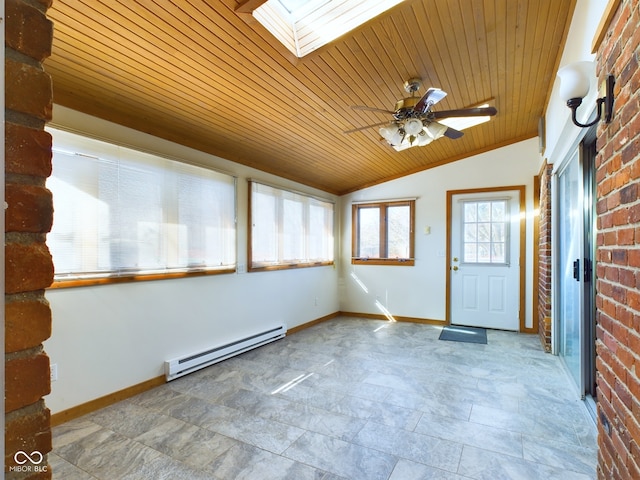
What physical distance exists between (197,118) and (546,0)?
2632 millimetres

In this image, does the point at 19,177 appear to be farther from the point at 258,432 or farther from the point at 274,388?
the point at 274,388

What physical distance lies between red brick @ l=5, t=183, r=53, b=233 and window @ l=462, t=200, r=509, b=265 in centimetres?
521

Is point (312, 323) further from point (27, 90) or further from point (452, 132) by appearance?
point (27, 90)

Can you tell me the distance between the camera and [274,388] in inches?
113

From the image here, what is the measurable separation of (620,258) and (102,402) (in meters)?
3.32

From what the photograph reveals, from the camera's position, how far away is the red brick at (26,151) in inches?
19.7

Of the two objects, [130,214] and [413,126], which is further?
[130,214]

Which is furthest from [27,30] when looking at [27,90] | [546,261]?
[546,261]

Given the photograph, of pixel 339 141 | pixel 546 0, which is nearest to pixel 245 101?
pixel 339 141

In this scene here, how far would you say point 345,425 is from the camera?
90.2 inches

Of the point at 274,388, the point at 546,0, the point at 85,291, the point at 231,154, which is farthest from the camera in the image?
the point at 231,154

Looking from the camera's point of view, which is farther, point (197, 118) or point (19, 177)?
point (197, 118)

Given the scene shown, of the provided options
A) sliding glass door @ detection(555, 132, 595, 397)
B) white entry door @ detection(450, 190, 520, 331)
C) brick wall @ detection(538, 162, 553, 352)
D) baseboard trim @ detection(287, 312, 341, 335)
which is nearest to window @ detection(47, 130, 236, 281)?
baseboard trim @ detection(287, 312, 341, 335)

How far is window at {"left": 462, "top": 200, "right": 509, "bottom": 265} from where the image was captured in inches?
190
